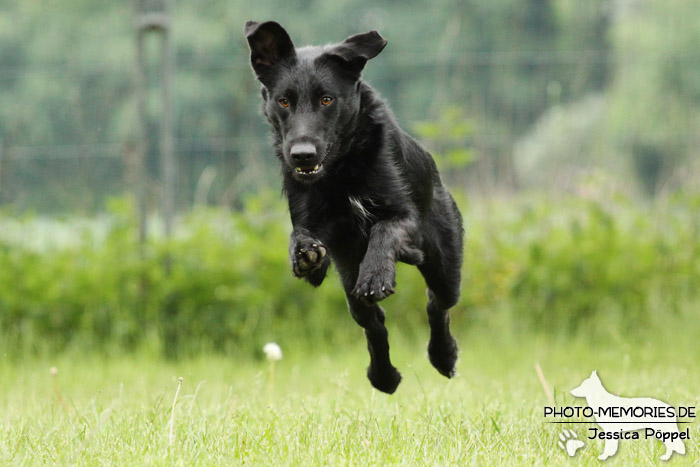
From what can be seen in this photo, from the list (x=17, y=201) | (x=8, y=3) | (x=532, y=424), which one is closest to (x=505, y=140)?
(x=17, y=201)

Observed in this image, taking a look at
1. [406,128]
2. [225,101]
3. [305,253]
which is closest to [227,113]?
[225,101]

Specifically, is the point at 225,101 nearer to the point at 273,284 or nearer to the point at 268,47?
the point at 273,284

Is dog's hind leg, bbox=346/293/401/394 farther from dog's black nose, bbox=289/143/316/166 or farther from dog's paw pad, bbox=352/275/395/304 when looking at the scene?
dog's black nose, bbox=289/143/316/166

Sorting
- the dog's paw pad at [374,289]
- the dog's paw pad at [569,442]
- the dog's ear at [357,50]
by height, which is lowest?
the dog's paw pad at [569,442]

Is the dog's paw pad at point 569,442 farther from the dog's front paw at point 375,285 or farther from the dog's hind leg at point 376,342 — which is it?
Answer: the dog's hind leg at point 376,342

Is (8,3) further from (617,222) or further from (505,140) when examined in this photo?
(617,222)

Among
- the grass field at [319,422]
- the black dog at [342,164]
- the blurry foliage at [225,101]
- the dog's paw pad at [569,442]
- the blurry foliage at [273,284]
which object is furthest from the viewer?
the blurry foliage at [225,101]

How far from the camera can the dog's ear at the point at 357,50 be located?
12.6 ft

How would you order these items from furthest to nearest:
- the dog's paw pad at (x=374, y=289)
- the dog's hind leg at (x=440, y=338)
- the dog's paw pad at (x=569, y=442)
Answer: the dog's hind leg at (x=440, y=338) → the dog's paw pad at (x=374, y=289) → the dog's paw pad at (x=569, y=442)

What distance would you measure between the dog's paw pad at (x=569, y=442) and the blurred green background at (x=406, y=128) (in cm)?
438

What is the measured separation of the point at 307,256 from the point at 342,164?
54 cm

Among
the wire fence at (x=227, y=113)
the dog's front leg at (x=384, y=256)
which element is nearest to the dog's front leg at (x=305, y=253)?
the dog's front leg at (x=384, y=256)

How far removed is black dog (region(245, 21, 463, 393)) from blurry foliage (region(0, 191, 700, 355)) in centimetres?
374

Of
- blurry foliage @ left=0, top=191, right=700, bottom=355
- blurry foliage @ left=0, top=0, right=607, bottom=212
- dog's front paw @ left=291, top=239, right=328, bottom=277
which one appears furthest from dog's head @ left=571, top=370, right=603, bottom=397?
blurry foliage @ left=0, top=0, right=607, bottom=212
